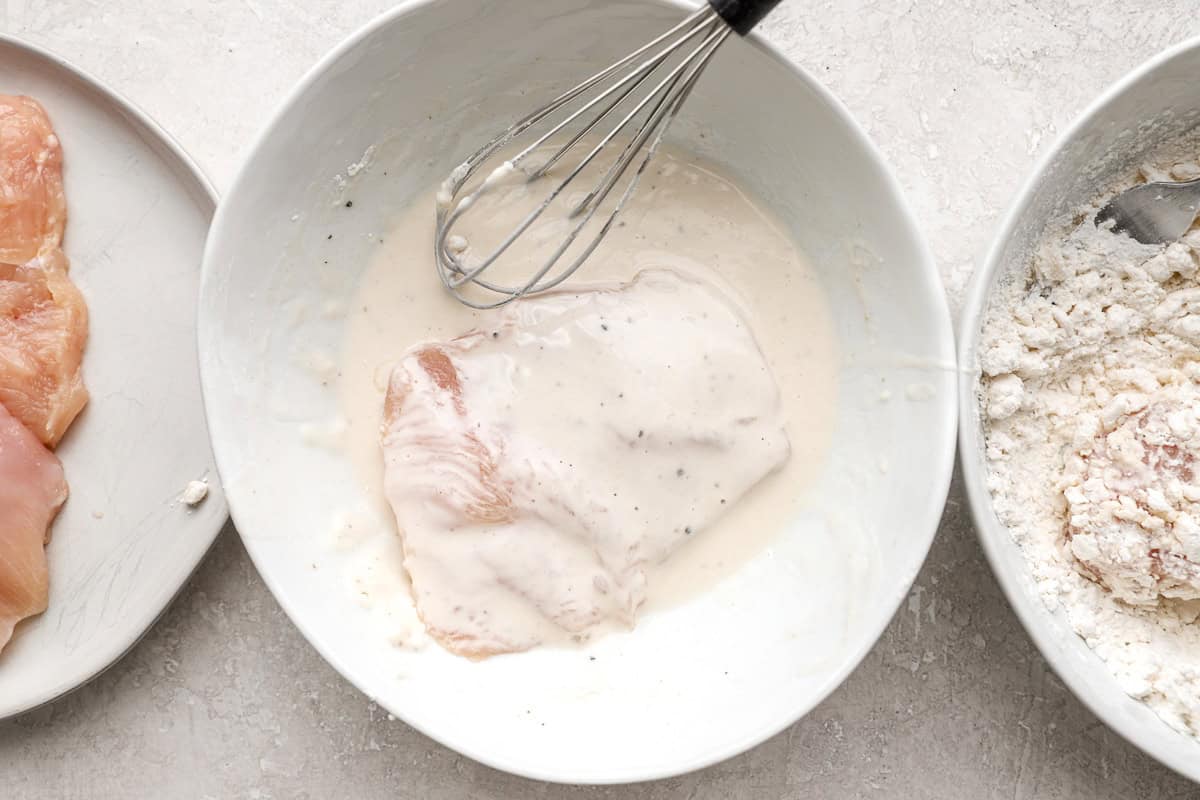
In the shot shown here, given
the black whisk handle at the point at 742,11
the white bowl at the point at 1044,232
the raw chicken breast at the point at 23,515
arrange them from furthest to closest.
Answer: the raw chicken breast at the point at 23,515
the white bowl at the point at 1044,232
the black whisk handle at the point at 742,11

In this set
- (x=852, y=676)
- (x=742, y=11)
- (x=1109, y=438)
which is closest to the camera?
(x=742, y=11)

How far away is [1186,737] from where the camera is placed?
951mm

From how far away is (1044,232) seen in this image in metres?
0.96

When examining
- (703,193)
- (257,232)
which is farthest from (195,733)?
(703,193)

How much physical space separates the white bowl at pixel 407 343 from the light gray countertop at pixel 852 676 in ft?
0.47

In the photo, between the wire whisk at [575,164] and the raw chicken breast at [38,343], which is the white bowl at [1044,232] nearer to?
the wire whisk at [575,164]

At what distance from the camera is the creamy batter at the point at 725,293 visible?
1.02m

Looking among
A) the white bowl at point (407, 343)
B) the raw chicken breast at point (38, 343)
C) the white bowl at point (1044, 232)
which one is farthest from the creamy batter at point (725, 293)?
the raw chicken breast at point (38, 343)

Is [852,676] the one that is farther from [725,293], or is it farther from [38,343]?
[38,343]

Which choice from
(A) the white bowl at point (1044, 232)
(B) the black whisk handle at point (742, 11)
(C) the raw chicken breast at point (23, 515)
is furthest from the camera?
(C) the raw chicken breast at point (23, 515)

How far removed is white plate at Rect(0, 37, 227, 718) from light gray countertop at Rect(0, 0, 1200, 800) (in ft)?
0.19

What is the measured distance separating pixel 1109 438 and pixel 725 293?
0.43m

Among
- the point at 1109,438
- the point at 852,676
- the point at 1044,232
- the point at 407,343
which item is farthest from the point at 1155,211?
the point at 407,343

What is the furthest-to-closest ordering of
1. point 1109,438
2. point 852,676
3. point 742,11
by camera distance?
point 852,676, point 1109,438, point 742,11
